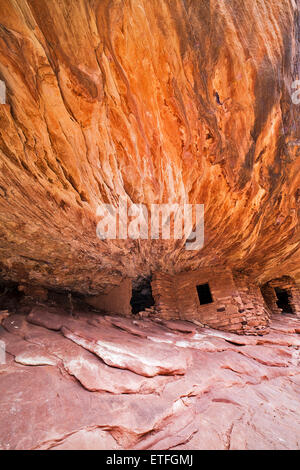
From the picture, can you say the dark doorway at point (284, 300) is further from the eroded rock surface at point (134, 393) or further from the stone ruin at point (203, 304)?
the eroded rock surface at point (134, 393)

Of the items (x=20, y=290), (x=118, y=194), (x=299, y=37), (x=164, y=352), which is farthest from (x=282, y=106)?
(x=20, y=290)

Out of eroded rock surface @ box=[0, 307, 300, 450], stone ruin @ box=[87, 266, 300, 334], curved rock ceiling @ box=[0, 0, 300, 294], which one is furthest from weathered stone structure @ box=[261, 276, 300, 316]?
curved rock ceiling @ box=[0, 0, 300, 294]

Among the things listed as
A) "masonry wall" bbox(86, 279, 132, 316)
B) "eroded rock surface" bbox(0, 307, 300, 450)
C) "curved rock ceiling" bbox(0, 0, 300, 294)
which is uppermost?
"curved rock ceiling" bbox(0, 0, 300, 294)

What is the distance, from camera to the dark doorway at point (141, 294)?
6.65 m

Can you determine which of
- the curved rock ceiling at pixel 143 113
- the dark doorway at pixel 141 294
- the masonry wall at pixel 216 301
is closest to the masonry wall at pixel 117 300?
the dark doorway at pixel 141 294

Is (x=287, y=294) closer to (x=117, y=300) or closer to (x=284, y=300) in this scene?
(x=284, y=300)

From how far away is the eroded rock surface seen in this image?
63.6 inches

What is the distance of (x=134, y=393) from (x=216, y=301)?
380cm

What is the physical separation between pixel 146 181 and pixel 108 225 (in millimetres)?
1205

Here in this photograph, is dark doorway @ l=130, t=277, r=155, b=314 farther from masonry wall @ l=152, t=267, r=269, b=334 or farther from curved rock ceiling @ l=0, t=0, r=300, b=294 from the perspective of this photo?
curved rock ceiling @ l=0, t=0, r=300, b=294

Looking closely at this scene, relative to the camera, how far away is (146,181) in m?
3.14

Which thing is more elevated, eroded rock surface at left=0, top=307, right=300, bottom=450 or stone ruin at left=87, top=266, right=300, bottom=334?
stone ruin at left=87, top=266, right=300, bottom=334

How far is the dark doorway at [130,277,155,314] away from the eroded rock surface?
9.25ft

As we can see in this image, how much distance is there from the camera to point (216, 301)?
5.42 m
